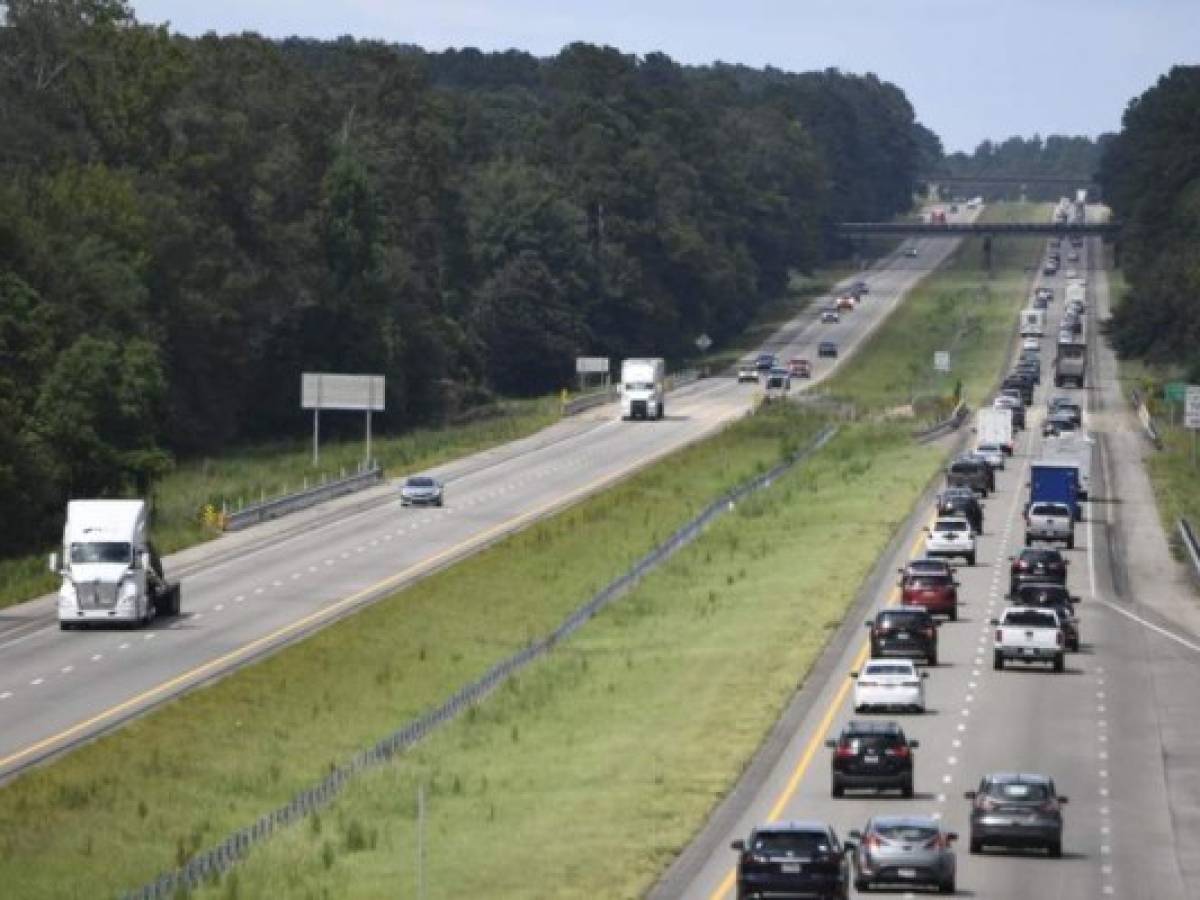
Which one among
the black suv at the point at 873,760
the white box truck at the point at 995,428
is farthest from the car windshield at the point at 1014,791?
the white box truck at the point at 995,428

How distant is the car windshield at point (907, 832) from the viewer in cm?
4991

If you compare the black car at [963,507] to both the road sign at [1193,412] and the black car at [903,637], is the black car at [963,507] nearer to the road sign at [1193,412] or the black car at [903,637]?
the road sign at [1193,412]

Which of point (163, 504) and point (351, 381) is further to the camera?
point (351, 381)

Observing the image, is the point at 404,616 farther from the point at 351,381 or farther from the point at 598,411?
the point at 598,411

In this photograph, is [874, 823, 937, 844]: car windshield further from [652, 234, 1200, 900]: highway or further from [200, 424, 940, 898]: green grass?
[200, 424, 940, 898]: green grass

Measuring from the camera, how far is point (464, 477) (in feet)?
485

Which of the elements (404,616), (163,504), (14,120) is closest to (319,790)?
(404,616)

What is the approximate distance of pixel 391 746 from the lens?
69.2 meters

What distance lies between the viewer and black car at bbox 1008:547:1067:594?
318 feet

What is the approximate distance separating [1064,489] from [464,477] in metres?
36.4

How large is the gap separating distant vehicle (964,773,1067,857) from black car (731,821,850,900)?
598 cm

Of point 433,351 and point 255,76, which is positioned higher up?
point 255,76

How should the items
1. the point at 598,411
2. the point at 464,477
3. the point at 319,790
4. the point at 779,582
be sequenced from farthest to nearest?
1. the point at 598,411
2. the point at 464,477
3. the point at 779,582
4. the point at 319,790

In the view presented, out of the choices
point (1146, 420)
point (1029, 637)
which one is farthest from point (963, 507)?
point (1146, 420)
